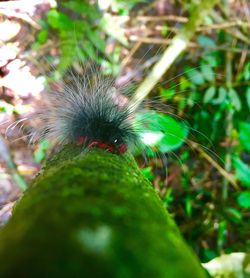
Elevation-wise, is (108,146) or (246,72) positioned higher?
(246,72)

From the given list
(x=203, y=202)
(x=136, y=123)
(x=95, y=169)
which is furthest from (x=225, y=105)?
(x=95, y=169)

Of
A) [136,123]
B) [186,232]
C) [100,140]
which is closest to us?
[100,140]

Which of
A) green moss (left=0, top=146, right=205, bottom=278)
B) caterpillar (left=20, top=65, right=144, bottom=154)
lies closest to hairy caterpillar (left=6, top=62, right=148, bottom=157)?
caterpillar (left=20, top=65, right=144, bottom=154)

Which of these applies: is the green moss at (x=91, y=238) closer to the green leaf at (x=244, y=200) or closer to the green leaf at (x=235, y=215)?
the green leaf at (x=244, y=200)

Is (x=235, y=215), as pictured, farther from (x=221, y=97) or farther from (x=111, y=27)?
(x=111, y=27)

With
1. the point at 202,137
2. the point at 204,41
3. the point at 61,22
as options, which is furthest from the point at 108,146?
the point at 204,41

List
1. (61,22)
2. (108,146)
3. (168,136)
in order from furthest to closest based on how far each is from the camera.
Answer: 1. (61,22)
2. (168,136)
3. (108,146)

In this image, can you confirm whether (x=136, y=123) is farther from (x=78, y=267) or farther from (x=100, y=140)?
(x=78, y=267)
